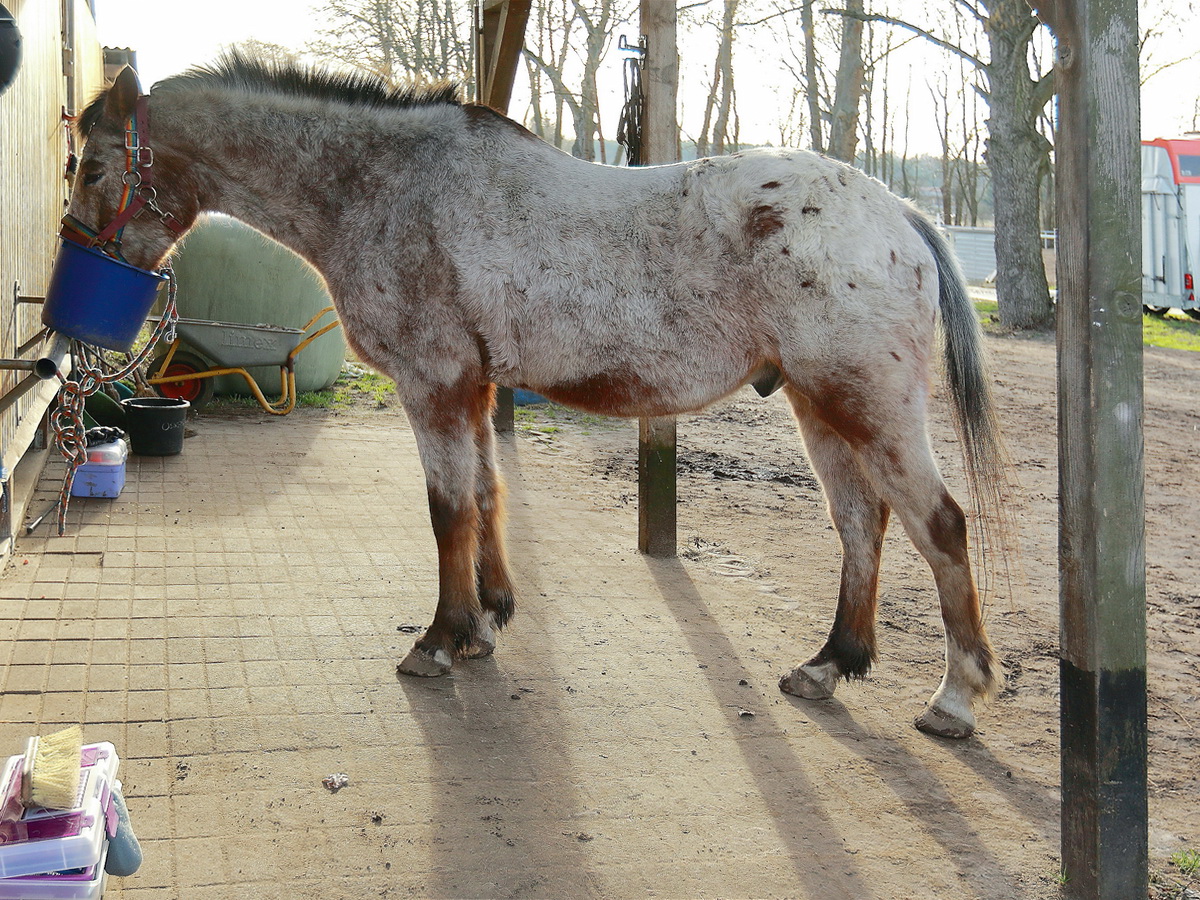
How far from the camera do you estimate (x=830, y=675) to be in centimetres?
Answer: 389

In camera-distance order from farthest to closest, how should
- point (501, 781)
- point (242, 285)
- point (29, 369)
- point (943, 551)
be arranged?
1. point (242, 285)
2. point (943, 551)
3. point (501, 781)
4. point (29, 369)

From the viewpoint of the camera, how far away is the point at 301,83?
13.4ft

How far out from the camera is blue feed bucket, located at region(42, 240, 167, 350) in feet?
11.6

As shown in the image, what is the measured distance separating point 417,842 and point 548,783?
51cm

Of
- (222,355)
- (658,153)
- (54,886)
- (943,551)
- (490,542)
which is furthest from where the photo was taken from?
(222,355)

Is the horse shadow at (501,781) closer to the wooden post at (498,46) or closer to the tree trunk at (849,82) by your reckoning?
the wooden post at (498,46)

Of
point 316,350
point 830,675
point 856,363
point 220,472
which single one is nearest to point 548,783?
point 830,675

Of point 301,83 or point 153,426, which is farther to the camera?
point 153,426

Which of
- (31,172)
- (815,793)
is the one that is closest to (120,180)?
(31,172)

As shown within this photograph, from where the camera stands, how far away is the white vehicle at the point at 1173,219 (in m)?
20.2

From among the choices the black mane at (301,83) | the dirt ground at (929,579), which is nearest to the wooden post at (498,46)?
the dirt ground at (929,579)

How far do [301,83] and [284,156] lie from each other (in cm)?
35

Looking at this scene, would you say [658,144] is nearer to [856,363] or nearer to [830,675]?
[856,363]

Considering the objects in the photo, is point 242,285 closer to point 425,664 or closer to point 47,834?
point 425,664
